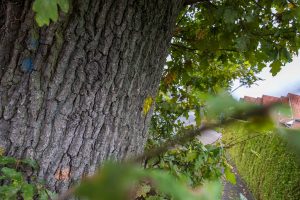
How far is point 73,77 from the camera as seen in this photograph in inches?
71.1

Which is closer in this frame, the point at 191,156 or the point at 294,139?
the point at 294,139

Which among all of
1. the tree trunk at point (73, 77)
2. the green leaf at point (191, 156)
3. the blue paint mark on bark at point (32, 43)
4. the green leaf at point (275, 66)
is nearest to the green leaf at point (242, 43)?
the green leaf at point (275, 66)

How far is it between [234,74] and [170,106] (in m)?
1.07

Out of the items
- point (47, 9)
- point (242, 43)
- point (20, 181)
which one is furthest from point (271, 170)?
point (47, 9)

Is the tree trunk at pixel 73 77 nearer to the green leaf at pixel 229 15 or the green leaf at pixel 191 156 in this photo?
the green leaf at pixel 229 15

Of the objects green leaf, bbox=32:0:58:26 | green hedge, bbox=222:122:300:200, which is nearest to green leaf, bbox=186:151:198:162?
green leaf, bbox=32:0:58:26

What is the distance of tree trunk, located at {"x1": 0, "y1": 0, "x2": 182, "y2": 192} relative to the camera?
5.66 feet

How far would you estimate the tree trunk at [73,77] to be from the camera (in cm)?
173

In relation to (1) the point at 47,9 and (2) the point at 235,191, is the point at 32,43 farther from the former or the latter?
(2) the point at 235,191

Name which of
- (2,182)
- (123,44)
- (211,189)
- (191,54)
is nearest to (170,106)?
(191,54)

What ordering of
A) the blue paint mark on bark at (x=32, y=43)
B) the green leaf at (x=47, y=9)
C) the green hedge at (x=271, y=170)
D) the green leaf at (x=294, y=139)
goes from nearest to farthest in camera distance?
the green leaf at (x=294, y=139), the green leaf at (x=47, y=9), the blue paint mark on bark at (x=32, y=43), the green hedge at (x=271, y=170)

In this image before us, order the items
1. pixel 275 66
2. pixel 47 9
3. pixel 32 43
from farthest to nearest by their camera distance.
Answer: pixel 275 66 → pixel 32 43 → pixel 47 9

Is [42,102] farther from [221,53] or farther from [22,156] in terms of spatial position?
[221,53]

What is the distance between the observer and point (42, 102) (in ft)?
5.86
